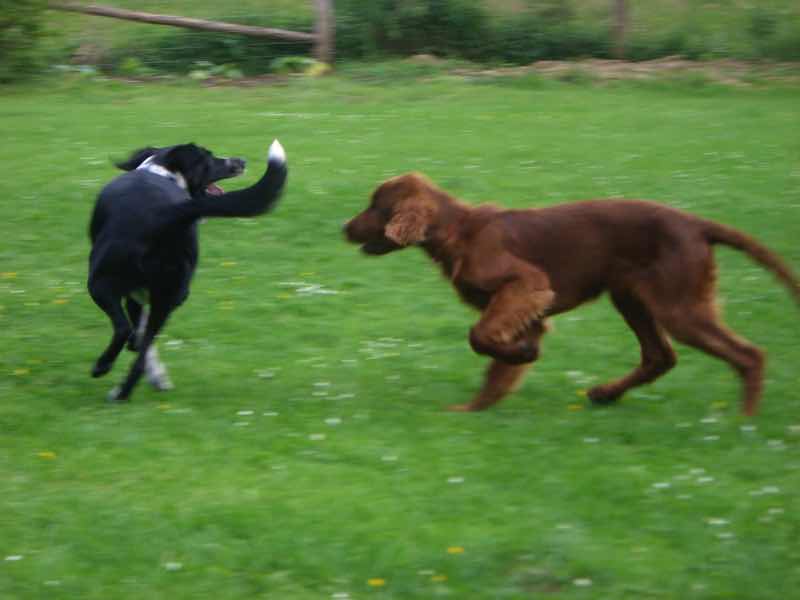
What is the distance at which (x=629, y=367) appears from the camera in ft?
25.6

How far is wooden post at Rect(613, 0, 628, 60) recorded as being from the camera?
62.7ft

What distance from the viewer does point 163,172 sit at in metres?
7.75

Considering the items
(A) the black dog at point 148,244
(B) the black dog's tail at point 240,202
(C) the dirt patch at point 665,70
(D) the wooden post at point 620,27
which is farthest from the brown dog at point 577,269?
(D) the wooden post at point 620,27

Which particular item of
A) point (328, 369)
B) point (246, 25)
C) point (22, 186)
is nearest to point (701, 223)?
point (328, 369)

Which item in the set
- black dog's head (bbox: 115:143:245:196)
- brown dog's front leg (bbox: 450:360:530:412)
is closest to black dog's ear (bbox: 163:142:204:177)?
black dog's head (bbox: 115:143:245:196)

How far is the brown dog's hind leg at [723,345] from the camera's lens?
6.61 m

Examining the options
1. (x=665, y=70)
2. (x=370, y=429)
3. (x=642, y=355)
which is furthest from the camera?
(x=665, y=70)

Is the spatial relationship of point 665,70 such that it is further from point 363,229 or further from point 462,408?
point 462,408

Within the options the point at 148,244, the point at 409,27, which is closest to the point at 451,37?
the point at 409,27

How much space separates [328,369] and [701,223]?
2484mm

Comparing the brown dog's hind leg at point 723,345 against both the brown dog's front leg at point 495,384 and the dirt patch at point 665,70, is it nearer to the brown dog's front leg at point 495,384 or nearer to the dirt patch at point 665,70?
the brown dog's front leg at point 495,384

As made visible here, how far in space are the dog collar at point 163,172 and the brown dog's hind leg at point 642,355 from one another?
275 cm

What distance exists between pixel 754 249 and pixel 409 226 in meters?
1.87

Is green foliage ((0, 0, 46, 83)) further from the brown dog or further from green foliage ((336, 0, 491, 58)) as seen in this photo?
the brown dog
